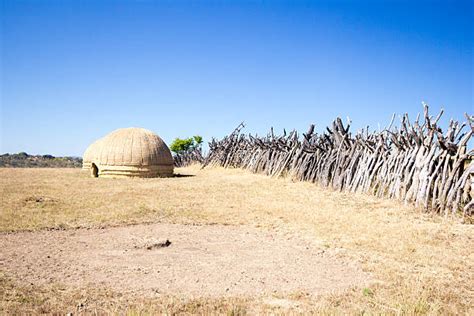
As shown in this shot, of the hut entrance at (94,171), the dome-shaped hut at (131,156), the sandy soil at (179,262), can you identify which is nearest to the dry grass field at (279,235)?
the sandy soil at (179,262)

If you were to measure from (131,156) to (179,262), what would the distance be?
13.3 meters

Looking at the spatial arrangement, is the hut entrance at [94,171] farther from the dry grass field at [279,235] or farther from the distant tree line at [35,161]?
the distant tree line at [35,161]

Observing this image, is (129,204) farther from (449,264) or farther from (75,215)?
(449,264)

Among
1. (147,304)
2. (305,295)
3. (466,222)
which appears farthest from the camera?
(466,222)

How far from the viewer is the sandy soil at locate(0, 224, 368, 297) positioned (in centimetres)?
414

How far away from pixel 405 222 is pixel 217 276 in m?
4.87

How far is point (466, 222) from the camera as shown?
7254 mm

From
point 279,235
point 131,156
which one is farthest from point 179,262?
point 131,156

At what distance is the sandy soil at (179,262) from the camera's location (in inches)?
163

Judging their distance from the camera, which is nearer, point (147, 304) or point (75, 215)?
point (147, 304)

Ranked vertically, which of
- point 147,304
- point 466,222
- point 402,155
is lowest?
point 147,304

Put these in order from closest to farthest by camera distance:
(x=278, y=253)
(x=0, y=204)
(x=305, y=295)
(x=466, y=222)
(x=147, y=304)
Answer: (x=147, y=304)
(x=305, y=295)
(x=278, y=253)
(x=466, y=222)
(x=0, y=204)

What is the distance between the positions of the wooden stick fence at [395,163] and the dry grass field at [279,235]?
54cm

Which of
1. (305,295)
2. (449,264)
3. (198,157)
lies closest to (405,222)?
(449,264)
